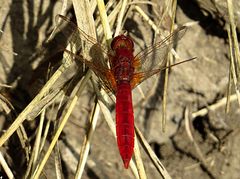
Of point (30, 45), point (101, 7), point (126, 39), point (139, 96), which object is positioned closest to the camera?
point (101, 7)

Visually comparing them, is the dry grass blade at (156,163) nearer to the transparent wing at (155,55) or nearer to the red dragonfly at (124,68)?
the red dragonfly at (124,68)

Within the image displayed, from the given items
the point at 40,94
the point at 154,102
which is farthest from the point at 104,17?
the point at 154,102

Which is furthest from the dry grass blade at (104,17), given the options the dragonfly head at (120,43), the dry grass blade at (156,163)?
the dry grass blade at (156,163)

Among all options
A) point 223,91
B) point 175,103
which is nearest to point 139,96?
point 175,103

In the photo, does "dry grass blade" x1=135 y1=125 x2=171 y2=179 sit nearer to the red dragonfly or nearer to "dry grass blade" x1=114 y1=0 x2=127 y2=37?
the red dragonfly

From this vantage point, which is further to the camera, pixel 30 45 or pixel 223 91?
pixel 223 91

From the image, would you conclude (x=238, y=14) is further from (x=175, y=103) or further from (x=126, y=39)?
(x=126, y=39)
